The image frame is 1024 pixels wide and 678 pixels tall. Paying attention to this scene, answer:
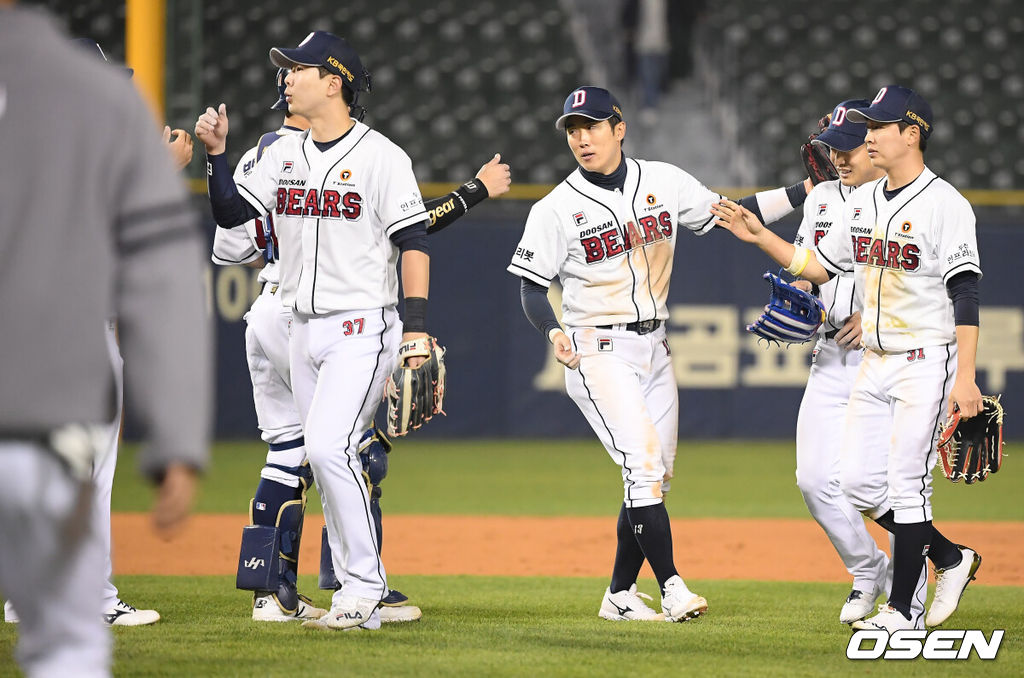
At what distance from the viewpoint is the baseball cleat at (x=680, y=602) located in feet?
15.0

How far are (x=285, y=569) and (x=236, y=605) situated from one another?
477 mm

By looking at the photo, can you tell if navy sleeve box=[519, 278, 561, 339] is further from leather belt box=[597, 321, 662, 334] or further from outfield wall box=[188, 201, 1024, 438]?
outfield wall box=[188, 201, 1024, 438]

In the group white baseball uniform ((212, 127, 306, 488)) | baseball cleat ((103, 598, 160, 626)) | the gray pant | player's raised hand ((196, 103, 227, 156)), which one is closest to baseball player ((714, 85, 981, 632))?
white baseball uniform ((212, 127, 306, 488))

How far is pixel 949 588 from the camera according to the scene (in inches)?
184

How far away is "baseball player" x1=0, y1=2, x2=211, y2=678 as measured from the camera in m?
1.93

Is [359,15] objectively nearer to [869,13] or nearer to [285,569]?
[869,13]

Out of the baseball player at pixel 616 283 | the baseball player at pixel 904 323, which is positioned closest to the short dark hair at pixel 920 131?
the baseball player at pixel 904 323

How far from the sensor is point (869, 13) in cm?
1577

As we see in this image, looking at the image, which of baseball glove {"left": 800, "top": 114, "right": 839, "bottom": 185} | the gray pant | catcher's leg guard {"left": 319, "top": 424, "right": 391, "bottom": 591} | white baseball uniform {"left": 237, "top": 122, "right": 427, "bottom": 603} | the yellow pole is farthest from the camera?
the yellow pole

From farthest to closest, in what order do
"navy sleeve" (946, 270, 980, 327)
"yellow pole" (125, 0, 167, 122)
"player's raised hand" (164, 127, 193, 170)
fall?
"yellow pole" (125, 0, 167, 122) < "player's raised hand" (164, 127, 193, 170) < "navy sleeve" (946, 270, 980, 327)

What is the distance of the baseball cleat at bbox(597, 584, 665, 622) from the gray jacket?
10.0 feet

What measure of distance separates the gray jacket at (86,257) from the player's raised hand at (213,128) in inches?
94.0

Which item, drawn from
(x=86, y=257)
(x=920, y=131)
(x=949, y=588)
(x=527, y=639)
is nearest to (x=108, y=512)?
(x=527, y=639)

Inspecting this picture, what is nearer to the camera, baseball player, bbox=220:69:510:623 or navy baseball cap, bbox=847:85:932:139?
navy baseball cap, bbox=847:85:932:139
